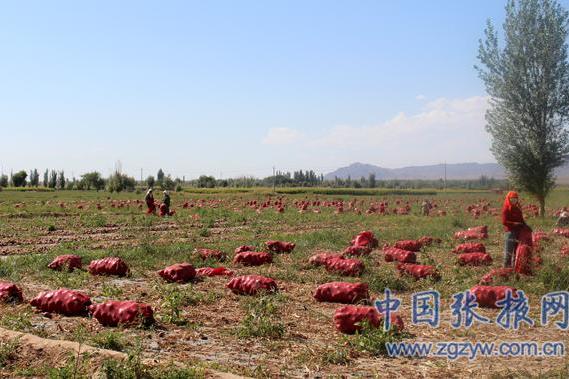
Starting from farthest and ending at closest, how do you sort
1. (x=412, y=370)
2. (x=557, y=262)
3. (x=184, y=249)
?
(x=184, y=249), (x=557, y=262), (x=412, y=370)

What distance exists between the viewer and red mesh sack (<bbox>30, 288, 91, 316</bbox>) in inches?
271

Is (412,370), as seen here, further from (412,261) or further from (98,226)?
(98,226)

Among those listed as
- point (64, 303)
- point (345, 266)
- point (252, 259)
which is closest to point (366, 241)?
point (252, 259)

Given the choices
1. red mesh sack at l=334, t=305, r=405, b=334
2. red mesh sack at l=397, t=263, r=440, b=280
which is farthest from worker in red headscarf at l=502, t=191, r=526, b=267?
red mesh sack at l=334, t=305, r=405, b=334

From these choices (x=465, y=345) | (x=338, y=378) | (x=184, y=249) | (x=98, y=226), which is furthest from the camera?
(x=98, y=226)

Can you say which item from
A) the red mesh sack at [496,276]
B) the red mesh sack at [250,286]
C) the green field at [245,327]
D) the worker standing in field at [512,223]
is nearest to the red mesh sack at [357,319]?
the green field at [245,327]

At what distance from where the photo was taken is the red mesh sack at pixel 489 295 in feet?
24.3

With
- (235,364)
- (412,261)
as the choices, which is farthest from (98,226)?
(235,364)

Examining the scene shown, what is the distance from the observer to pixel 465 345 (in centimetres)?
581

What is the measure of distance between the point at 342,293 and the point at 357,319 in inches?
62.4

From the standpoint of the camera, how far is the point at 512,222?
31.8ft

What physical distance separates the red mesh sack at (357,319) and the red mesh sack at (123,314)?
207cm

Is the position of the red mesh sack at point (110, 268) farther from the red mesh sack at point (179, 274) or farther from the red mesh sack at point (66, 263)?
the red mesh sack at point (179, 274)

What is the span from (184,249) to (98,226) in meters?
9.33
